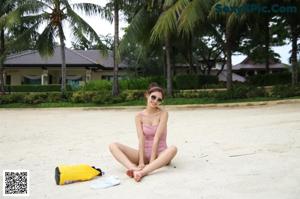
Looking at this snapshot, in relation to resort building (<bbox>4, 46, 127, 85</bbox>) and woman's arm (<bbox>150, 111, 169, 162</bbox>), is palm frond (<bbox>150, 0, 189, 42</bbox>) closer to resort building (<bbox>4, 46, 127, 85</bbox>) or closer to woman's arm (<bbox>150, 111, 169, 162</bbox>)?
woman's arm (<bbox>150, 111, 169, 162</bbox>)

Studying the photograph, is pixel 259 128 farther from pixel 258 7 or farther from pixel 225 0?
pixel 258 7

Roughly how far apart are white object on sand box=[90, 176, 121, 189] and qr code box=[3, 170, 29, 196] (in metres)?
0.71

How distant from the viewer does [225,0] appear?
14.5 m

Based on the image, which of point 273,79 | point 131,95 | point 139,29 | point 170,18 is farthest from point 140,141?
point 273,79

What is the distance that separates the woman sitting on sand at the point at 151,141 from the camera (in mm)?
5078

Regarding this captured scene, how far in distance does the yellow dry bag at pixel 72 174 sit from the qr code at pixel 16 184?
353 mm

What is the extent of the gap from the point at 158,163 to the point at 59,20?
17.6 m

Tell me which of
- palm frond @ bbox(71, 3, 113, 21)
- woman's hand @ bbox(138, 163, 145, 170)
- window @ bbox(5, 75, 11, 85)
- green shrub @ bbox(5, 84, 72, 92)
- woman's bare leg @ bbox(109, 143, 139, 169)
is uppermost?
palm frond @ bbox(71, 3, 113, 21)

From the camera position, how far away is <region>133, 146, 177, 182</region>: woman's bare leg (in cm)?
468

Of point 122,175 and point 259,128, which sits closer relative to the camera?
Answer: point 122,175

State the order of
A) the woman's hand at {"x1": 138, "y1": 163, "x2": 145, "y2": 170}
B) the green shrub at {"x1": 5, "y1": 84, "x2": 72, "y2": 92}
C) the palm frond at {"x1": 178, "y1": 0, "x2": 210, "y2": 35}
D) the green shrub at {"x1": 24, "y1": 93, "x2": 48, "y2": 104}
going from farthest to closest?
the green shrub at {"x1": 5, "y1": 84, "x2": 72, "y2": 92}, the green shrub at {"x1": 24, "y1": 93, "x2": 48, "y2": 104}, the palm frond at {"x1": 178, "y1": 0, "x2": 210, "y2": 35}, the woman's hand at {"x1": 138, "y1": 163, "x2": 145, "y2": 170}

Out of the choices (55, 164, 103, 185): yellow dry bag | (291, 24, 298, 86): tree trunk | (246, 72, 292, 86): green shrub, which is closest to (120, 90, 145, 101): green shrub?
(291, 24, 298, 86): tree trunk

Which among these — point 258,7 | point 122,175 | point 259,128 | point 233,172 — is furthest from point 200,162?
point 258,7

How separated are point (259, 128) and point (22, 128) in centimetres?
648
